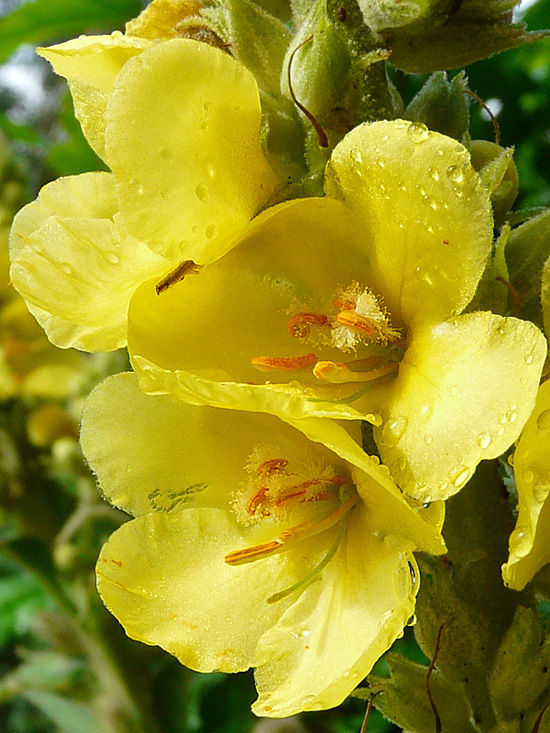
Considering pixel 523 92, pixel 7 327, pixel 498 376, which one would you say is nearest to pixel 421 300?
pixel 498 376

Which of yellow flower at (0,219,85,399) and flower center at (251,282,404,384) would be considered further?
yellow flower at (0,219,85,399)

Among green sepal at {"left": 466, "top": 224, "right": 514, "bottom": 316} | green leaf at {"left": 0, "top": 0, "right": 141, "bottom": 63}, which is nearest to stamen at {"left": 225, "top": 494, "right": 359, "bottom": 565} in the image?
green sepal at {"left": 466, "top": 224, "right": 514, "bottom": 316}

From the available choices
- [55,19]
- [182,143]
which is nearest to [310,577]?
[182,143]

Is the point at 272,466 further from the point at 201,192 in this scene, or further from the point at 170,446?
the point at 201,192

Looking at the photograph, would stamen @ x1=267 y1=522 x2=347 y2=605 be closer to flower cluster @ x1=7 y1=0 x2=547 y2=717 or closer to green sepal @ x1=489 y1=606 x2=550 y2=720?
flower cluster @ x1=7 y1=0 x2=547 y2=717

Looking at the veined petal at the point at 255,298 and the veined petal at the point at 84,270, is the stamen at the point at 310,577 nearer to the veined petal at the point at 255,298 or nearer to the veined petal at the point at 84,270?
the veined petal at the point at 255,298

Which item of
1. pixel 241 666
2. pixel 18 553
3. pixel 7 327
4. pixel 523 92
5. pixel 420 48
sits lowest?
pixel 18 553

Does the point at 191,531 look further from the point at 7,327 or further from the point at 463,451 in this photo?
the point at 7,327
